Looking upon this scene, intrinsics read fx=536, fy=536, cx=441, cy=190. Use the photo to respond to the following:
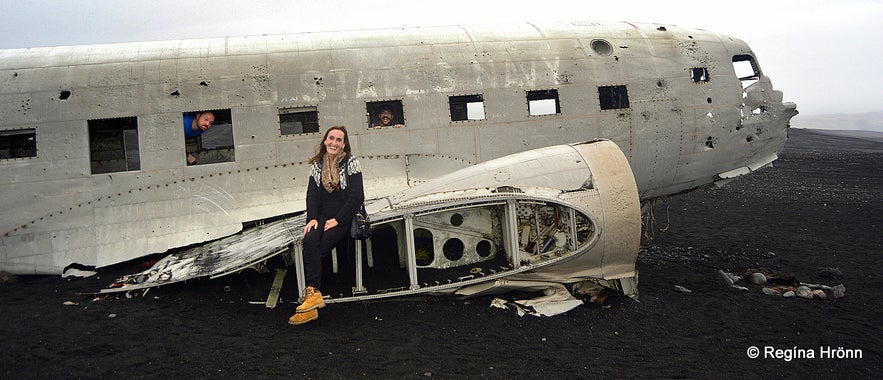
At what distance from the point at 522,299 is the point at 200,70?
6.20 meters

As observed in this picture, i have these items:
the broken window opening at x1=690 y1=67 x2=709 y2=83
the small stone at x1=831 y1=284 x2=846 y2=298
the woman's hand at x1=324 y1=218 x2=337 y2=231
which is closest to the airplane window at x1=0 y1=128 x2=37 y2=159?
the woman's hand at x1=324 y1=218 x2=337 y2=231

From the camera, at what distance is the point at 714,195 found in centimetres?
2092

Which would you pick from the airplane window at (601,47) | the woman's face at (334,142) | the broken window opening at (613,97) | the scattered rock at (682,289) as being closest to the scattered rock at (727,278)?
the scattered rock at (682,289)

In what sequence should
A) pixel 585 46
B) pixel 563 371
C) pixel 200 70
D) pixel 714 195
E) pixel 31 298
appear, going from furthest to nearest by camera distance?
1. pixel 714 195
2. pixel 585 46
3. pixel 200 70
4. pixel 31 298
5. pixel 563 371

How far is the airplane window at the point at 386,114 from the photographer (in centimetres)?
886

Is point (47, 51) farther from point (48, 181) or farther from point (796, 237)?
point (796, 237)

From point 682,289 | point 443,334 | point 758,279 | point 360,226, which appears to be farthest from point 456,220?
point 758,279

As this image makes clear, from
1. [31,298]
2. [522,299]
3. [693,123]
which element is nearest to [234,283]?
[31,298]

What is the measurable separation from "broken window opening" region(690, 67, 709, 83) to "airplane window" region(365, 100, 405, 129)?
5.52m

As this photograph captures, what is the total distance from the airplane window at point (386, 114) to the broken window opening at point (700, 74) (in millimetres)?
5518

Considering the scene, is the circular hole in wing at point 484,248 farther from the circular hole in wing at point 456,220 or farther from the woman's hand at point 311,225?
the woman's hand at point 311,225

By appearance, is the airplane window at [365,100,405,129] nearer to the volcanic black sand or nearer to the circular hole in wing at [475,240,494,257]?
the circular hole in wing at [475,240,494,257]

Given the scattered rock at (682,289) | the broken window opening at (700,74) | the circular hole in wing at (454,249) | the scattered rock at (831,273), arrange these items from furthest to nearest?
the broken window opening at (700,74) < the scattered rock at (831,273) < the scattered rock at (682,289) < the circular hole in wing at (454,249)

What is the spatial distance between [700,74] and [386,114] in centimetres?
594
